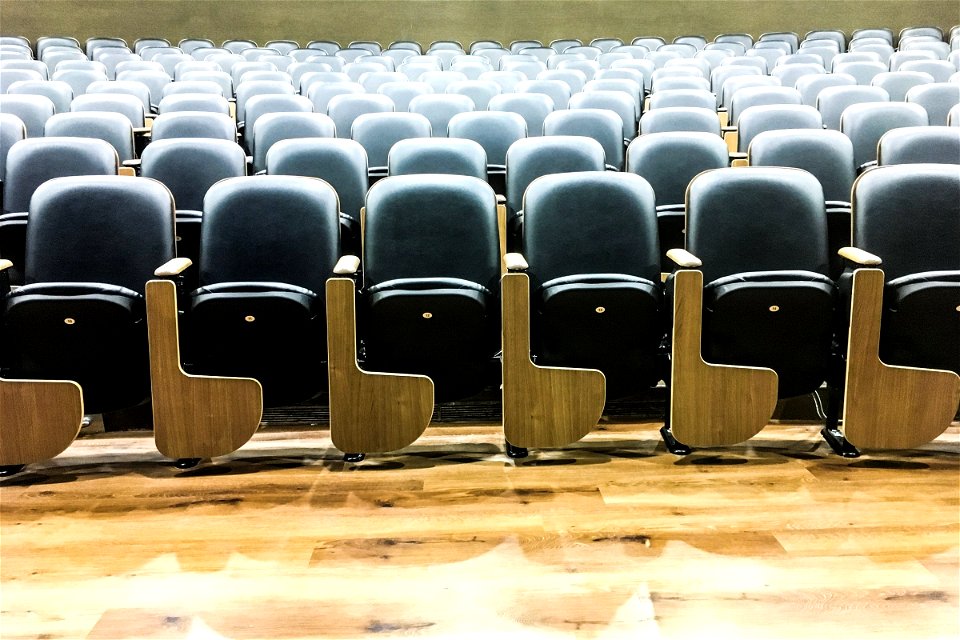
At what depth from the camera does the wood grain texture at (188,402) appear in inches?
18.6

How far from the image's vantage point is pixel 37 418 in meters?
0.47

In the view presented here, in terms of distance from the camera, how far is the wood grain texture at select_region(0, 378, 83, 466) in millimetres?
472

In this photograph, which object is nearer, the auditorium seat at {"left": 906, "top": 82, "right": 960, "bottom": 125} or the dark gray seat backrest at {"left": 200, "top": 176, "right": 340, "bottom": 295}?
the dark gray seat backrest at {"left": 200, "top": 176, "right": 340, "bottom": 295}

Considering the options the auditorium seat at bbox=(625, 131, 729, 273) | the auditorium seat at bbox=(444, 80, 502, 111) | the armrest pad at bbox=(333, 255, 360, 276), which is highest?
the auditorium seat at bbox=(444, 80, 502, 111)

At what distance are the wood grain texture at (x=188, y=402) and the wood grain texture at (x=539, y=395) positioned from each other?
0.15m

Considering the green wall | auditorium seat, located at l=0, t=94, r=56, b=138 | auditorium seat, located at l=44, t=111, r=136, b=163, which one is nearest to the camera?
auditorium seat, located at l=44, t=111, r=136, b=163

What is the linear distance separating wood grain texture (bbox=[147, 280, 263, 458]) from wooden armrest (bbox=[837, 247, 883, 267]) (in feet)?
1.21

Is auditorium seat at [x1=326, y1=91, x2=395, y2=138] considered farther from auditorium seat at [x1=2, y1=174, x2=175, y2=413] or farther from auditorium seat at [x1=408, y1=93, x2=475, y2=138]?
auditorium seat at [x1=2, y1=174, x2=175, y2=413]

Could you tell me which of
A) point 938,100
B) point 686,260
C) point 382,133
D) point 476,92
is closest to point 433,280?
point 686,260

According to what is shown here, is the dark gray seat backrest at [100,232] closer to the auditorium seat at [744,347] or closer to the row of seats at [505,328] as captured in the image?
the row of seats at [505,328]

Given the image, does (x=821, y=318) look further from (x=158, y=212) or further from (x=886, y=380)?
(x=158, y=212)

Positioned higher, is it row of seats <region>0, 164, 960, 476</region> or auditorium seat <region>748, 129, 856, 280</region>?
auditorium seat <region>748, 129, 856, 280</region>

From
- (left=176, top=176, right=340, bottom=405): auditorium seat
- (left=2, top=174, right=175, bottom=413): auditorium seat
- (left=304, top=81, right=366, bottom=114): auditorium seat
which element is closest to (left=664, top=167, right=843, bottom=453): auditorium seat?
(left=176, top=176, right=340, bottom=405): auditorium seat

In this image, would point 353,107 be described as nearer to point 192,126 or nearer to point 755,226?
point 192,126
